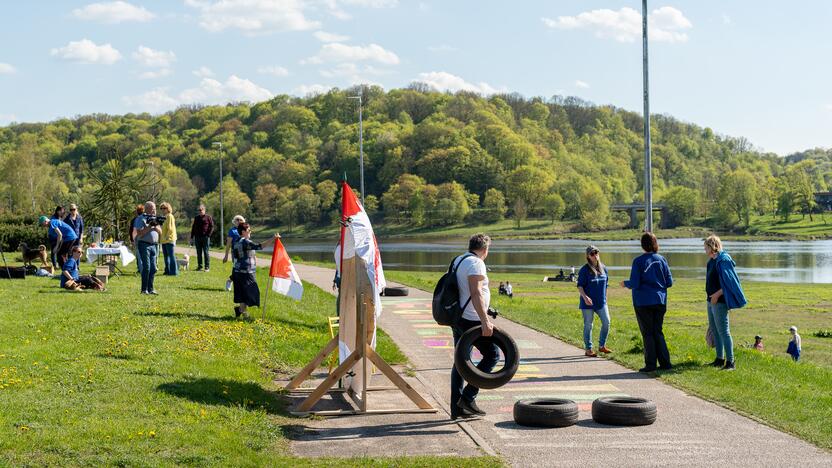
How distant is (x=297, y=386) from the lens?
11.2 m

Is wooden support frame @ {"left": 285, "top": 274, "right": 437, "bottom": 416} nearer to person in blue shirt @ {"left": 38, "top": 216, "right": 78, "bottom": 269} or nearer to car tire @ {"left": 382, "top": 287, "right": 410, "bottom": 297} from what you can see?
person in blue shirt @ {"left": 38, "top": 216, "right": 78, "bottom": 269}

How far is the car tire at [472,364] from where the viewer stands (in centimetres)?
934

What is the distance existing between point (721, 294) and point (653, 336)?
114 centimetres

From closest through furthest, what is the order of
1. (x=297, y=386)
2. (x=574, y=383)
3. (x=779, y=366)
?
(x=297, y=386), (x=574, y=383), (x=779, y=366)

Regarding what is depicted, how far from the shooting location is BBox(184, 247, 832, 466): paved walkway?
804 centimetres

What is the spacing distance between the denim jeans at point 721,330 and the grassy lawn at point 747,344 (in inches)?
13.4

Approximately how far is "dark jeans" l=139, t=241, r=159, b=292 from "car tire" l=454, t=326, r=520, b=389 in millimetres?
10964

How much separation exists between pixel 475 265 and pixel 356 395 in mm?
2403

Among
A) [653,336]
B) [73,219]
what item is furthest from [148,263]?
[653,336]

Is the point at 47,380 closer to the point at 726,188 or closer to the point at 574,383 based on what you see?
the point at 574,383

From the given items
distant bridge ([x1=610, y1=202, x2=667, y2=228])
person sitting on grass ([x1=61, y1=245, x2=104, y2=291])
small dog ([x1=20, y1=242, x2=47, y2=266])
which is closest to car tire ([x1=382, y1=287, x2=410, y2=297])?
person sitting on grass ([x1=61, y1=245, x2=104, y2=291])

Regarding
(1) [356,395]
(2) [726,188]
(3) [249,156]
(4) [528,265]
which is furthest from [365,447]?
(3) [249,156]

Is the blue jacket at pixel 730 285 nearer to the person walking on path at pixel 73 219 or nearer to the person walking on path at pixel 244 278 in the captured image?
the person walking on path at pixel 244 278

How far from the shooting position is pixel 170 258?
24281 mm
